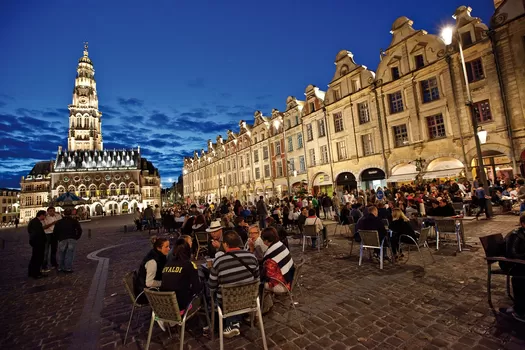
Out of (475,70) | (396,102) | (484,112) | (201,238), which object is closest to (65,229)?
(201,238)

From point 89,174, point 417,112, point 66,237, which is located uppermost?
point 89,174

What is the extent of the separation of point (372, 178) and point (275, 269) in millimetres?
22200

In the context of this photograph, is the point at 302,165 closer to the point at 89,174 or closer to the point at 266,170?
the point at 266,170

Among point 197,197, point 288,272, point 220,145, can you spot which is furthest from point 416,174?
point 197,197

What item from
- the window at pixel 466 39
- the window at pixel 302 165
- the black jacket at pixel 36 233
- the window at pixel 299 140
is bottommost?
the black jacket at pixel 36 233

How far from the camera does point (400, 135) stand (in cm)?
2219

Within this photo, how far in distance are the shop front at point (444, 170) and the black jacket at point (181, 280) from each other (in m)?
21.0

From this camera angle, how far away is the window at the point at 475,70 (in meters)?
17.6

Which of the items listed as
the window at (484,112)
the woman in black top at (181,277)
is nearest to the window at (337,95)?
the window at (484,112)

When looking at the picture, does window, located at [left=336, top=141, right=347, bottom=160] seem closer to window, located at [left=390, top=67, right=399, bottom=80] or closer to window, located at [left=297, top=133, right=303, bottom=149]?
window, located at [left=297, top=133, right=303, bottom=149]

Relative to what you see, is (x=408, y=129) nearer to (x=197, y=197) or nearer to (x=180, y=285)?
(x=180, y=285)

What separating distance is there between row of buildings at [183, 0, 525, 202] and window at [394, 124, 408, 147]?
8 centimetres

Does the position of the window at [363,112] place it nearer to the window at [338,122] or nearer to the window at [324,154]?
the window at [338,122]

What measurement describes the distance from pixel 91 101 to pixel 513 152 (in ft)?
345
